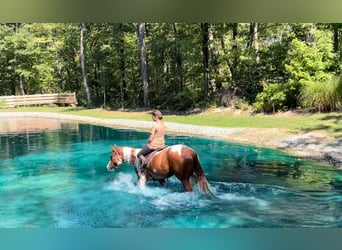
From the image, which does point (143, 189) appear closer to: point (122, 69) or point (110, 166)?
point (110, 166)

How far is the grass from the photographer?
603 centimetres

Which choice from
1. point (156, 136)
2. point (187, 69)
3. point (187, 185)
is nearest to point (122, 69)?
point (187, 69)

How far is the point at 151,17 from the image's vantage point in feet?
14.8

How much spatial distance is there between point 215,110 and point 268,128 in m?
0.69

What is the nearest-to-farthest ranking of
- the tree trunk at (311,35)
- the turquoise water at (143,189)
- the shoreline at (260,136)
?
the turquoise water at (143,189)
the tree trunk at (311,35)
the shoreline at (260,136)

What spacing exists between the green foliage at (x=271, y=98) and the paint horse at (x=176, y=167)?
1.67m

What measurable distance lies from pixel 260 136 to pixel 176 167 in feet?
5.79

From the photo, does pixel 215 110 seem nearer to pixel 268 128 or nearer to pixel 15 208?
pixel 268 128

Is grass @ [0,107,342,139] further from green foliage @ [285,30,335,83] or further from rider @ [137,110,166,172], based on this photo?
rider @ [137,110,166,172]

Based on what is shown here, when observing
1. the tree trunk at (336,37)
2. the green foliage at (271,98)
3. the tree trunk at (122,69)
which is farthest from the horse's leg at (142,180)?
the tree trunk at (336,37)

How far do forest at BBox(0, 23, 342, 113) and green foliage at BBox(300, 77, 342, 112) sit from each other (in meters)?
0.01

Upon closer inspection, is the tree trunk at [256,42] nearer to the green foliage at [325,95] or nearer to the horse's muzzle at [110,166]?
the green foliage at [325,95]

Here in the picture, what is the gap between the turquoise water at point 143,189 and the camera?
4.67m
